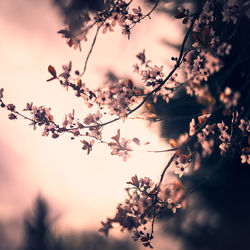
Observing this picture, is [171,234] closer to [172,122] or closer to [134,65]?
[172,122]

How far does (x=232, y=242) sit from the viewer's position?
2.27 meters

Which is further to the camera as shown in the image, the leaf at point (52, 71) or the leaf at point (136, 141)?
the leaf at point (136, 141)

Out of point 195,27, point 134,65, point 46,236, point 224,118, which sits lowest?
point 224,118

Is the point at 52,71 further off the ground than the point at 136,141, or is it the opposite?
the point at 52,71

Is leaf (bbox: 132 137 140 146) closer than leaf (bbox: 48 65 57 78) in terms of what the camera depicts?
No

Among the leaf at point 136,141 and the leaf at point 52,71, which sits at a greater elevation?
the leaf at point 52,71

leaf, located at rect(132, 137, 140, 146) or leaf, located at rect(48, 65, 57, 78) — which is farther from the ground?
leaf, located at rect(48, 65, 57, 78)

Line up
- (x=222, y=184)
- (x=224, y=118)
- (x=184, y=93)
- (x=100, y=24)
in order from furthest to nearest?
1. (x=184, y=93)
2. (x=222, y=184)
3. (x=224, y=118)
4. (x=100, y=24)

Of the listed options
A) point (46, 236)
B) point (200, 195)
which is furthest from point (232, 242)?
point (46, 236)

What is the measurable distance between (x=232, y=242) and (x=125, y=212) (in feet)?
5.31

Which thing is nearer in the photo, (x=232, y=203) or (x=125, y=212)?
(x=125, y=212)

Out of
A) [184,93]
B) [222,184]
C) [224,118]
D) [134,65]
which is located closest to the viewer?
[134,65]

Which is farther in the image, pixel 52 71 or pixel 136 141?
pixel 136 141

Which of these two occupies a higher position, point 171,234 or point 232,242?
point 171,234
